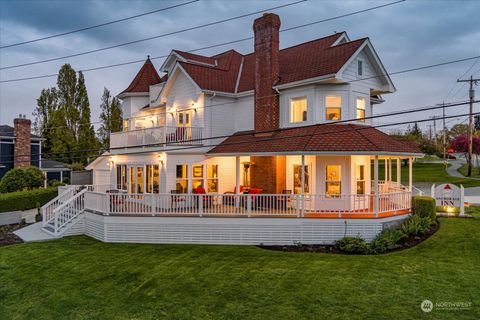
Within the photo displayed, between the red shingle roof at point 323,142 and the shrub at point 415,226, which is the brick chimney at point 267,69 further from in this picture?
the shrub at point 415,226

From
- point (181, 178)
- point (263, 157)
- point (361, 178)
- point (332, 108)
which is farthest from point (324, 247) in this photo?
point (181, 178)

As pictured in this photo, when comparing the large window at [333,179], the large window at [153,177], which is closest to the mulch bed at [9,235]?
the large window at [153,177]

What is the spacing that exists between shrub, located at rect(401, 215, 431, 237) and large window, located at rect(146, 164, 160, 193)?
12041mm

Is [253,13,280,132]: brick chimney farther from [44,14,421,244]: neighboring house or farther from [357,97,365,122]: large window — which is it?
[357,97,365,122]: large window

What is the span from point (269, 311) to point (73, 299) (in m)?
5.46

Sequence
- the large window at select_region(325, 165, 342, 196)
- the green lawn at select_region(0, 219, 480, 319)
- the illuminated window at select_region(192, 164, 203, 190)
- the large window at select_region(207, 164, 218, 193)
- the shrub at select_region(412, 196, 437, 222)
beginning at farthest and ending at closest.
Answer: the large window at select_region(207, 164, 218, 193)
the illuminated window at select_region(192, 164, 203, 190)
the large window at select_region(325, 165, 342, 196)
the shrub at select_region(412, 196, 437, 222)
the green lawn at select_region(0, 219, 480, 319)

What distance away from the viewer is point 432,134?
83562 mm

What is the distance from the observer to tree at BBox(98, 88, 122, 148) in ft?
158

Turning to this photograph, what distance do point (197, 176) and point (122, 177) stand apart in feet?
19.5

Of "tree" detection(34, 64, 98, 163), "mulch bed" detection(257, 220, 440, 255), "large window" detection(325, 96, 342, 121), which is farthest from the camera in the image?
"tree" detection(34, 64, 98, 163)

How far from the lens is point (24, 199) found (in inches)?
979

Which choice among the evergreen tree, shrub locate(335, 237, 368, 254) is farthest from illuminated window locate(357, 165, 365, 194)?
the evergreen tree

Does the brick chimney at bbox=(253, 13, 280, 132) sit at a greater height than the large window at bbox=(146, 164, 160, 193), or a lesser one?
greater

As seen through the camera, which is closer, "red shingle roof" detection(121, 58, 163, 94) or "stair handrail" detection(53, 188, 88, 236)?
→ "stair handrail" detection(53, 188, 88, 236)
